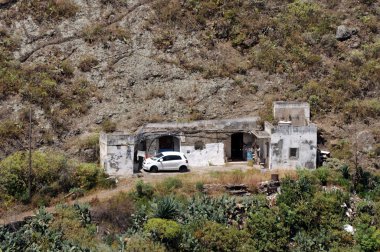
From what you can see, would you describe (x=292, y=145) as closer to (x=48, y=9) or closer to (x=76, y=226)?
(x=76, y=226)

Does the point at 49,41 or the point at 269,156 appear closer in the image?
the point at 269,156

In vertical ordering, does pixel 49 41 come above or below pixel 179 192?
above

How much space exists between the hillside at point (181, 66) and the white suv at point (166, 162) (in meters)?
3.11

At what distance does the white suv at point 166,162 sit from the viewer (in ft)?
96.0

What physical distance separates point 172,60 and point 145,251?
1783 centimetres

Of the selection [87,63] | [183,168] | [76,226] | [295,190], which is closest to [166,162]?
[183,168]

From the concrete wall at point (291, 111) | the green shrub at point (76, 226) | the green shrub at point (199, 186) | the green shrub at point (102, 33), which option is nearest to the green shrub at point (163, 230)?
the green shrub at point (76, 226)

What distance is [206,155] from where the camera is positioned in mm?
30766

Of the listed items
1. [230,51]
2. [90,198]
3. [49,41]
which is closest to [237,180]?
[90,198]

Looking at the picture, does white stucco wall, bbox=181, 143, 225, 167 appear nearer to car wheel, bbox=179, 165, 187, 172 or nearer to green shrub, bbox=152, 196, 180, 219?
car wheel, bbox=179, 165, 187, 172

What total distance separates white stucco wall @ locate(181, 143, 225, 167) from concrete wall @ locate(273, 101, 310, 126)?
4.42 meters

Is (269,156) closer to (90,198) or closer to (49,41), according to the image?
(90,198)

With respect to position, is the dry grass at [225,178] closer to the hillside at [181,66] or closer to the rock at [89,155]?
the rock at [89,155]

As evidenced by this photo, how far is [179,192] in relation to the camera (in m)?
26.9
